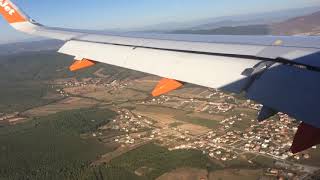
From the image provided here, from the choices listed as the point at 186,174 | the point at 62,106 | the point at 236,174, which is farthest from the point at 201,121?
the point at 62,106

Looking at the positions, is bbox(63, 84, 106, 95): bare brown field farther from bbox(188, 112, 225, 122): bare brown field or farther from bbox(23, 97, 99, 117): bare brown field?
bbox(188, 112, 225, 122): bare brown field

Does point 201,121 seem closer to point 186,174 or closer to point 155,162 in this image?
point 155,162

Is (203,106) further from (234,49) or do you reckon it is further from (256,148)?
(234,49)

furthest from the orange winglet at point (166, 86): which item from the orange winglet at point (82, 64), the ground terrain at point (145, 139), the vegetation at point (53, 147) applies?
the vegetation at point (53, 147)

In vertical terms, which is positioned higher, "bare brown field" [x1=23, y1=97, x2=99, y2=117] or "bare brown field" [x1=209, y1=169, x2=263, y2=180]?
"bare brown field" [x1=209, y1=169, x2=263, y2=180]

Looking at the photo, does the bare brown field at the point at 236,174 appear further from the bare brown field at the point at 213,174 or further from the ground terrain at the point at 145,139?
the ground terrain at the point at 145,139

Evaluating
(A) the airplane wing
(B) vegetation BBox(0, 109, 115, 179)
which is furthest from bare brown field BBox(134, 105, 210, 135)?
(A) the airplane wing
